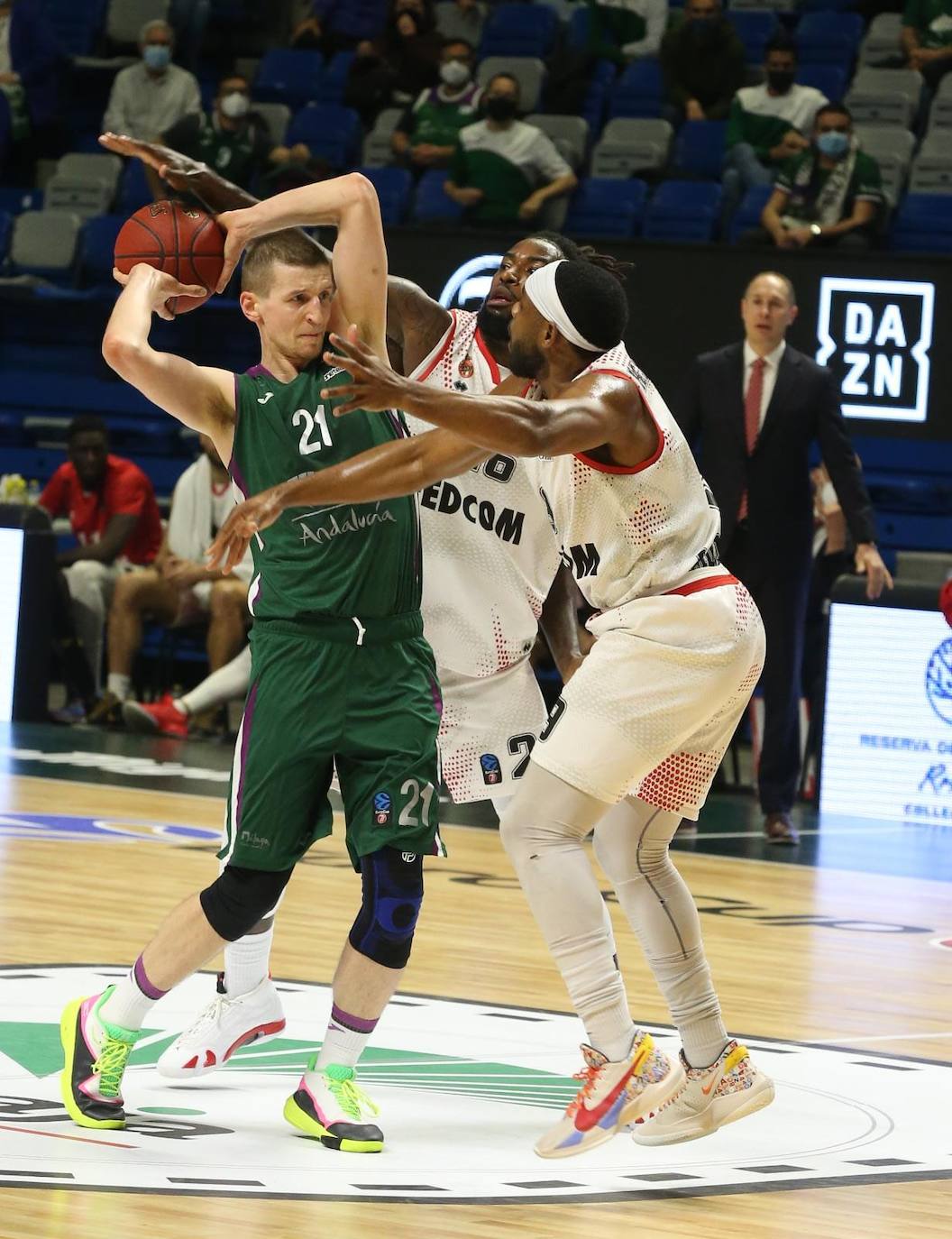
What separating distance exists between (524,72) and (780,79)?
1.92 meters

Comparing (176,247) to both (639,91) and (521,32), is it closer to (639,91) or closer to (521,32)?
(639,91)

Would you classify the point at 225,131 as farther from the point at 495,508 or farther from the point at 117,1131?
the point at 117,1131

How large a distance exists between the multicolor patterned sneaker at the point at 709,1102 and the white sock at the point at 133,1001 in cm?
100

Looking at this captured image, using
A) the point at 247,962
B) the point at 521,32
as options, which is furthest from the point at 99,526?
the point at 247,962

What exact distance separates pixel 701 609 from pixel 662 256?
8121 millimetres

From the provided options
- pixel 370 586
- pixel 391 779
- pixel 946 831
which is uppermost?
pixel 370 586

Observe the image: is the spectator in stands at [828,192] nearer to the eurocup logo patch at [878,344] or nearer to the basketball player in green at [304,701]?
the eurocup logo patch at [878,344]

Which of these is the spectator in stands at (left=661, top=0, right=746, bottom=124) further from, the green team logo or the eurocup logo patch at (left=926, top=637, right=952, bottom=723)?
the green team logo

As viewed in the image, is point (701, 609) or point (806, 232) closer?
point (701, 609)

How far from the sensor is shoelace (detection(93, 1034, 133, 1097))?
4273 millimetres

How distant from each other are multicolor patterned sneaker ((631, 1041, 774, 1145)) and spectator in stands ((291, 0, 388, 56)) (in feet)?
41.1

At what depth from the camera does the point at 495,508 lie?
209 inches

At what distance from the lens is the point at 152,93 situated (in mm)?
15625

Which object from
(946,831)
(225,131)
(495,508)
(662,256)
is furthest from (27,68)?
(495,508)
